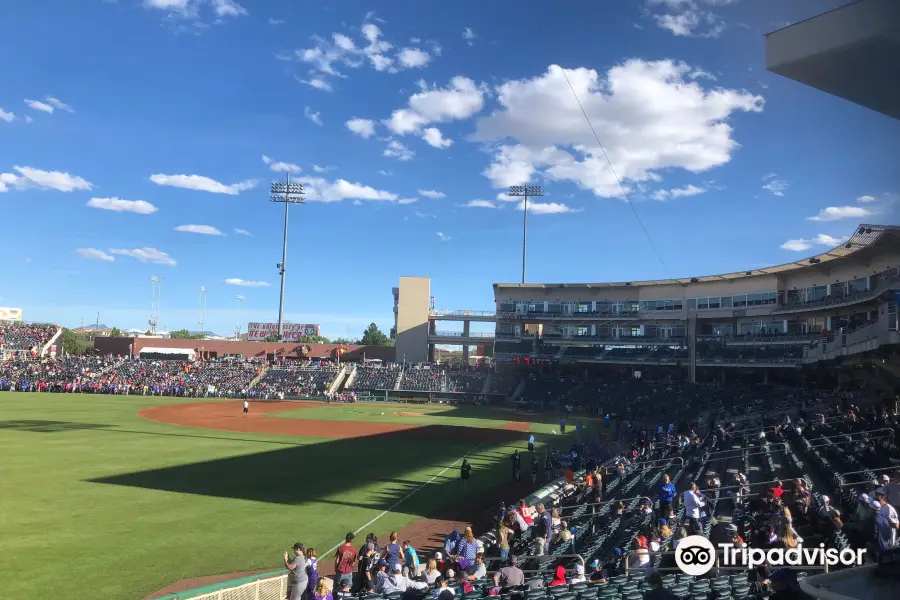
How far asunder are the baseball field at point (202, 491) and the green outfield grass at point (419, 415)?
3.07 meters

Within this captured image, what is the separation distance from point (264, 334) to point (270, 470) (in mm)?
62197

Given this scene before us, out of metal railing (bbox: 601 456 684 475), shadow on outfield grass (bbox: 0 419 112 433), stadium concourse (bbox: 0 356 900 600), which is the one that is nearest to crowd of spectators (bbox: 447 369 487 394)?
stadium concourse (bbox: 0 356 900 600)

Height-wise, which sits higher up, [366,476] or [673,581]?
[673,581]

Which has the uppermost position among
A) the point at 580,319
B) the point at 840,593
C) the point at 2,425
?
the point at 580,319

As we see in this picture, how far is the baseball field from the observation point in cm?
1225

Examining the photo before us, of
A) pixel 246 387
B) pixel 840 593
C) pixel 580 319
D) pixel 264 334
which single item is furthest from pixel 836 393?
pixel 264 334

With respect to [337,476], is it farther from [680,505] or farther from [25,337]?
[25,337]

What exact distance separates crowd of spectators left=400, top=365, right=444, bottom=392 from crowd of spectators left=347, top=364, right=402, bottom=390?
124 cm

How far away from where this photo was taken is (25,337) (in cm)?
7156

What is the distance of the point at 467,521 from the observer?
16391mm

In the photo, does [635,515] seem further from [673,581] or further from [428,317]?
[428,317]

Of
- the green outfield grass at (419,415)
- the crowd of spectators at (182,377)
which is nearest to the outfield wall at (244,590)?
the green outfield grass at (419,415)

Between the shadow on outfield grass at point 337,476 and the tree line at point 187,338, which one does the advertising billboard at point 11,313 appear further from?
the shadow on outfield grass at point 337,476

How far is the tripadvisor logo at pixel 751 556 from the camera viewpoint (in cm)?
825
